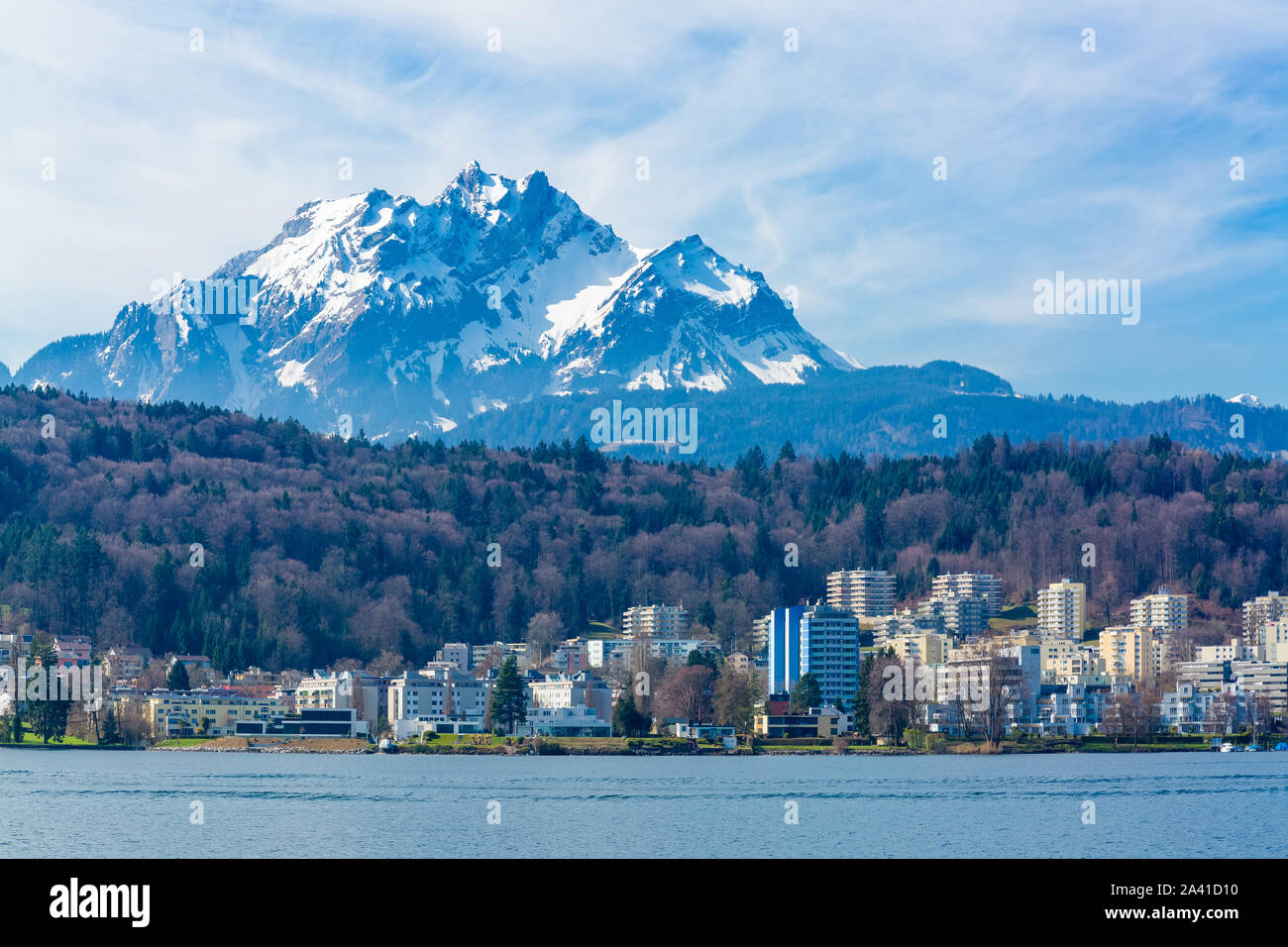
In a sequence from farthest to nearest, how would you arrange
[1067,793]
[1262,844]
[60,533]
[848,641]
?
[60,533], [848,641], [1067,793], [1262,844]

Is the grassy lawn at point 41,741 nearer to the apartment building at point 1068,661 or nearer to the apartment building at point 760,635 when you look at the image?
the apartment building at point 760,635

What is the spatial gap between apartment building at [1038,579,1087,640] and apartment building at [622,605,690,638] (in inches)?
1570

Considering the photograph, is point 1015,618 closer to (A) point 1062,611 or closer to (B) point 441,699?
(A) point 1062,611

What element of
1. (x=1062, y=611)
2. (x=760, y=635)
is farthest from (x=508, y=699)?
(x=1062, y=611)

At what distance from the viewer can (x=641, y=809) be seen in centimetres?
5938

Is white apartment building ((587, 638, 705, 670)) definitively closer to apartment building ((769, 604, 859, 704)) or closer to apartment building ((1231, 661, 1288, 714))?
apartment building ((769, 604, 859, 704))

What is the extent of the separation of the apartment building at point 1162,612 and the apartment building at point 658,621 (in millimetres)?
49310

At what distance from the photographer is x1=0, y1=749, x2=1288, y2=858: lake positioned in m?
47.2

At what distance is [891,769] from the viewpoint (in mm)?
86688

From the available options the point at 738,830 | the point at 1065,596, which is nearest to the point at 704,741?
the point at 738,830

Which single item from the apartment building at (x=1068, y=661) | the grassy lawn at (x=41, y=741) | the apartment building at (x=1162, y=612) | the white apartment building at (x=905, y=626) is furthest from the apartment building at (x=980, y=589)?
the grassy lawn at (x=41, y=741)

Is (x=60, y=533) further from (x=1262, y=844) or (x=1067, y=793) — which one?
(x=1262, y=844)
